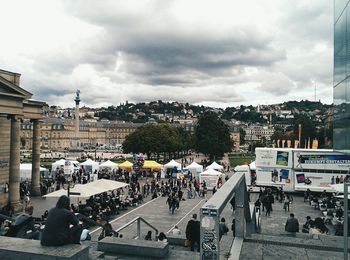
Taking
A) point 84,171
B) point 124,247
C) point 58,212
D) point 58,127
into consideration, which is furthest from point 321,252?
point 58,127

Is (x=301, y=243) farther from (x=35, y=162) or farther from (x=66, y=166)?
(x=66, y=166)

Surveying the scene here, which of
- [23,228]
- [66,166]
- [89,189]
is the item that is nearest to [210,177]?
[89,189]

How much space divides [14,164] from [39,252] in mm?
23046

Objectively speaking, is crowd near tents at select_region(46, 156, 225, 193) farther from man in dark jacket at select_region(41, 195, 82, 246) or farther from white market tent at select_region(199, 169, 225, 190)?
man in dark jacket at select_region(41, 195, 82, 246)

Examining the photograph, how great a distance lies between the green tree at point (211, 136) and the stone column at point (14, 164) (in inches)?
2036

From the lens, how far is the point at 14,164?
27.9 meters

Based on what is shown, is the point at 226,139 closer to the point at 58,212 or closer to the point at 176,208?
the point at 176,208

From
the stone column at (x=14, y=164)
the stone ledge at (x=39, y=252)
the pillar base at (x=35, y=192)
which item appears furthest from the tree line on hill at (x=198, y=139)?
the stone ledge at (x=39, y=252)

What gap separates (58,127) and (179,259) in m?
197

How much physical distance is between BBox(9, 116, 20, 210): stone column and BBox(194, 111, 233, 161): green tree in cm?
5172

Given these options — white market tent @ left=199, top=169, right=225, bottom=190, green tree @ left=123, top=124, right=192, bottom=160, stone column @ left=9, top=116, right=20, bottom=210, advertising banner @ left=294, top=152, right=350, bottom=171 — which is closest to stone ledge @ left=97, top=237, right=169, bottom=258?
stone column @ left=9, top=116, right=20, bottom=210

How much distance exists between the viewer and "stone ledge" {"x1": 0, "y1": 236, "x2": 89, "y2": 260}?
6.63m

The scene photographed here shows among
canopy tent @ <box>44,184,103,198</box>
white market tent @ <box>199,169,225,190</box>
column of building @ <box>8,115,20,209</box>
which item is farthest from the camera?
white market tent @ <box>199,169,225,190</box>

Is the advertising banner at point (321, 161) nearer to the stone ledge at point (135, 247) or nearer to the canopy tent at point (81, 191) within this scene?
the canopy tent at point (81, 191)
